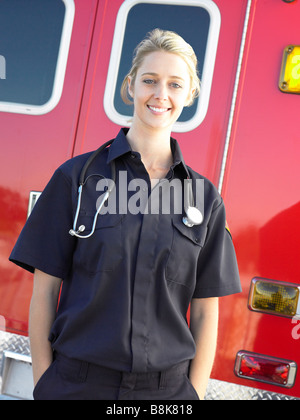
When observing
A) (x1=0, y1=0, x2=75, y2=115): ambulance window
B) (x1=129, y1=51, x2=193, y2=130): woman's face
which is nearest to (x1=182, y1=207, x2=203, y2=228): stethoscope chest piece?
(x1=129, y1=51, x2=193, y2=130): woman's face

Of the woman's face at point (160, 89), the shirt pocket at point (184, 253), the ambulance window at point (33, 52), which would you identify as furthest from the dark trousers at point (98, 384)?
the ambulance window at point (33, 52)

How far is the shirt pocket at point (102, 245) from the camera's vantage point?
4.51ft

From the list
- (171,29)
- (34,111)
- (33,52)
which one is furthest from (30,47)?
(171,29)

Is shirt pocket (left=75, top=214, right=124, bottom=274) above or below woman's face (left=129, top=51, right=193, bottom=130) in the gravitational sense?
below

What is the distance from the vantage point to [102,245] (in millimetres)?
1388

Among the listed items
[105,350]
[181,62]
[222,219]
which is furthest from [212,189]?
[105,350]

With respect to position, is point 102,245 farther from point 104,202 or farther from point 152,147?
point 152,147

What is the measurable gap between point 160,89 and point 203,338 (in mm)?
831

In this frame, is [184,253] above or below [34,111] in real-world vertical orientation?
below

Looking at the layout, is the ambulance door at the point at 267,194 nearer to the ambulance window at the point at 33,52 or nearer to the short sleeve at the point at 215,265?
the short sleeve at the point at 215,265

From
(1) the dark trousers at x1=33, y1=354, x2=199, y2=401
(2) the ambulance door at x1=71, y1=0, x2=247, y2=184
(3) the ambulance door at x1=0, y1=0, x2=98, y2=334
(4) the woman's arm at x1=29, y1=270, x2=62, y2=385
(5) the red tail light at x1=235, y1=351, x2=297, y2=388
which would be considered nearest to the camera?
A: (1) the dark trousers at x1=33, y1=354, x2=199, y2=401

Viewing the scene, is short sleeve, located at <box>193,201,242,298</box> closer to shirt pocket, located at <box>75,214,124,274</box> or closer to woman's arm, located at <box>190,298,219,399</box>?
woman's arm, located at <box>190,298,219,399</box>

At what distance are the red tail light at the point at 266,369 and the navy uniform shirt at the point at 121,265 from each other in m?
0.72

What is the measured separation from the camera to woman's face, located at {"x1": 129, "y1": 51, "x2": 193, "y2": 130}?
1.49m
